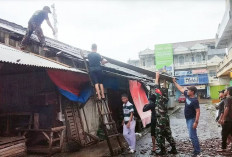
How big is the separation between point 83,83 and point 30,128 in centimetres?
255

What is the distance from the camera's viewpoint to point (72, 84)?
27.1ft

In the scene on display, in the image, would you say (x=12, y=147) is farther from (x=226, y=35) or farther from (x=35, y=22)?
(x=226, y=35)

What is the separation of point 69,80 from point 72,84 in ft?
0.94

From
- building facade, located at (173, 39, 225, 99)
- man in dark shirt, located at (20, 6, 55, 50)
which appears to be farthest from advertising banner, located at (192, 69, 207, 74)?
man in dark shirt, located at (20, 6, 55, 50)

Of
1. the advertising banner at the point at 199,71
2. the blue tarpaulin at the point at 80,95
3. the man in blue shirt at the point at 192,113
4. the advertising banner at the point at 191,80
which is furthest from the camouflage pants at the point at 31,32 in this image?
the advertising banner at the point at 199,71

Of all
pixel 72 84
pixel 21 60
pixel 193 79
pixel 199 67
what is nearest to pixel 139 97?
pixel 72 84

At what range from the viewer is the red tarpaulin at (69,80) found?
24.5 feet

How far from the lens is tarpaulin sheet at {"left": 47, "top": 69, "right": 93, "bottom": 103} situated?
24.7ft

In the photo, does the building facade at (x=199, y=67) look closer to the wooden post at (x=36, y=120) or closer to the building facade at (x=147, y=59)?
the building facade at (x=147, y=59)

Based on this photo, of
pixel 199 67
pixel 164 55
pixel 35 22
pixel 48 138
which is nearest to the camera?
pixel 48 138

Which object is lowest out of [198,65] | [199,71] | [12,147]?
[12,147]

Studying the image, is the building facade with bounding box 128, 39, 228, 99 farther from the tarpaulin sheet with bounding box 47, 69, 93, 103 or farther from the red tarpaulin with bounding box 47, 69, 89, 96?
the red tarpaulin with bounding box 47, 69, 89, 96

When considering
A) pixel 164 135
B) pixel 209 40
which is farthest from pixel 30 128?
pixel 209 40

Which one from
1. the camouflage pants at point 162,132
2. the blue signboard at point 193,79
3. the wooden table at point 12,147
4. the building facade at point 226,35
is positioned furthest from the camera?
the blue signboard at point 193,79
